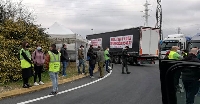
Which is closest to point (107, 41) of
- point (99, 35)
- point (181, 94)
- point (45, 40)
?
point (99, 35)

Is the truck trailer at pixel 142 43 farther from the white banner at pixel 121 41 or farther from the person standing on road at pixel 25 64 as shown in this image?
the person standing on road at pixel 25 64

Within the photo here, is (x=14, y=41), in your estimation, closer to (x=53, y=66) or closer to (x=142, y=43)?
(x=53, y=66)

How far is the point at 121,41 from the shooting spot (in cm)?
2931

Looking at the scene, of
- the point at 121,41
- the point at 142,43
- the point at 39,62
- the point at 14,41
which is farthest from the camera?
the point at 121,41

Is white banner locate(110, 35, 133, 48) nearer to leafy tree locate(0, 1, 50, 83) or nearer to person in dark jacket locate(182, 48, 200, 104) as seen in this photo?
leafy tree locate(0, 1, 50, 83)

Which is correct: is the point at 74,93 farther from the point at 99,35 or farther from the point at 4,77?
the point at 99,35

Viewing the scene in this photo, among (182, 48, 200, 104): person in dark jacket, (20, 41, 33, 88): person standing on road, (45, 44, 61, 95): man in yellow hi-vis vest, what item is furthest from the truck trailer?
(182, 48, 200, 104): person in dark jacket

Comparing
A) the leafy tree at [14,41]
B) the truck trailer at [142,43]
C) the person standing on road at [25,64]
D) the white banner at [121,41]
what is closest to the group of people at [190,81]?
the person standing on road at [25,64]

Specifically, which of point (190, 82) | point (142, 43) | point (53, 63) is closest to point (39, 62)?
point (53, 63)

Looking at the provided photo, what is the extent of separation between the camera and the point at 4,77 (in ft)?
37.1

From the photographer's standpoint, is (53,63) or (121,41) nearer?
(53,63)

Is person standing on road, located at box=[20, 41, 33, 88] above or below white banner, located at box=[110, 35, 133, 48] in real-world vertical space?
below

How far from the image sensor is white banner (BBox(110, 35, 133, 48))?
27428 millimetres

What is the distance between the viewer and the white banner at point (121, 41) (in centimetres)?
2743
